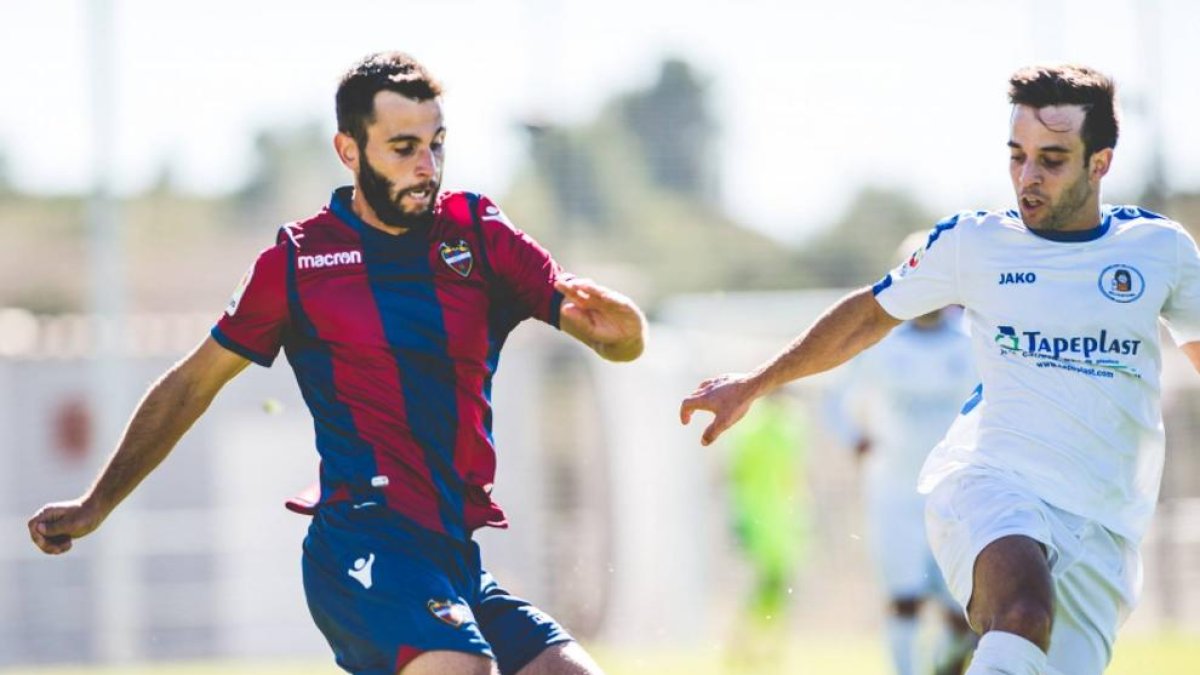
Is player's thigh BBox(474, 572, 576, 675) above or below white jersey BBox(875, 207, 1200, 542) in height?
below

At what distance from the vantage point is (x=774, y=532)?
1592 cm

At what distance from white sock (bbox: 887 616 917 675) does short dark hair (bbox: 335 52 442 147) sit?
16.7 ft

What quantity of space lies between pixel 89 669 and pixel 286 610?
2.69 m

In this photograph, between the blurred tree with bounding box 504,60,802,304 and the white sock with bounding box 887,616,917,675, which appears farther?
the blurred tree with bounding box 504,60,802,304

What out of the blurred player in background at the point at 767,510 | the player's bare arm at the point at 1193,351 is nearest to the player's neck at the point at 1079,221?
the player's bare arm at the point at 1193,351

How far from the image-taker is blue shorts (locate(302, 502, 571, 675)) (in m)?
5.21

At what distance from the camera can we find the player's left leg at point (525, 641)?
5336 mm

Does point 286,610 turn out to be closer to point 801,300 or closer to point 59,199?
point 801,300

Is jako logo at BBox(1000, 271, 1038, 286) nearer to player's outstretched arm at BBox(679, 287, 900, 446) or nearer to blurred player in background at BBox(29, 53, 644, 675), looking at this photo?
player's outstretched arm at BBox(679, 287, 900, 446)

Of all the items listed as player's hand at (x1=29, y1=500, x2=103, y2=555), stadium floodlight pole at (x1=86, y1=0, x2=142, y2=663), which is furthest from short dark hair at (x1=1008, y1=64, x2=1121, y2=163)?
stadium floodlight pole at (x1=86, y1=0, x2=142, y2=663)

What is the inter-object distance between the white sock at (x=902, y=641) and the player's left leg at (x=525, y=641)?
183 inches

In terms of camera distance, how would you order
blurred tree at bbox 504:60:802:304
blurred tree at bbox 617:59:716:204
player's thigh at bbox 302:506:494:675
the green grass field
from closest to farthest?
1. player's thigh at bbox 302:506:494:675
2. the green grass field
3. blurred tree at bbox 504:60:802:304
4. blurred tree at bbox 617:59:716:204

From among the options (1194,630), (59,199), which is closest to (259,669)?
(1194,630)

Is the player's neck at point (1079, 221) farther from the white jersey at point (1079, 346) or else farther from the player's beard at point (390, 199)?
the player's beard at point (390, 199)
